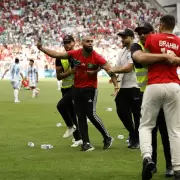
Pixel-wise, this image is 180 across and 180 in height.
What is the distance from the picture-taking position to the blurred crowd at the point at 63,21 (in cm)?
5212

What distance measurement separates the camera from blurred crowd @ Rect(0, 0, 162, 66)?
52.1 metres

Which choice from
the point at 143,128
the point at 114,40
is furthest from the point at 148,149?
the point at 114,40

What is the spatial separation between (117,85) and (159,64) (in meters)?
3.09

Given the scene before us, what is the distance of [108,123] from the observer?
15.7m

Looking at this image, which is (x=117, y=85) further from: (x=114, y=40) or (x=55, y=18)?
(x=55, y=18)

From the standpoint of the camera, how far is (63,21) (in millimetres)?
58000

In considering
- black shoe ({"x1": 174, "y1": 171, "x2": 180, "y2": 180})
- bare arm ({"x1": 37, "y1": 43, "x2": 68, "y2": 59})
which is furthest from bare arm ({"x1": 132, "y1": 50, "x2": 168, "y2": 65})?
bare arm ({"x1": 37, "y1": 43, "x2": 68, "y2": 59})

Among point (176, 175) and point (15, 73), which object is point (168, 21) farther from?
point (15, 73)

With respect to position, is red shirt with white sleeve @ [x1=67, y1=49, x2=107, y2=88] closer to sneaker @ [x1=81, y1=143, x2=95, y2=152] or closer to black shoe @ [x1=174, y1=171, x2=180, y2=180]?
sneaker @ [x1=81, y1=143, x2=95, y2=152]

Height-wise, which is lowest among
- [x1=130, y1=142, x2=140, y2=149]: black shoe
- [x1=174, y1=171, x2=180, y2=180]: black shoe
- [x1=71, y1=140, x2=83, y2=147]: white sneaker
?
[x1=71, y1=140, x2=83, y2=147]: white sneaker

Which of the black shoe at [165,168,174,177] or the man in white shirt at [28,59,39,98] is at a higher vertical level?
the black shoe at [165,168,174,177]

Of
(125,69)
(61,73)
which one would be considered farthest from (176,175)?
(61,73)

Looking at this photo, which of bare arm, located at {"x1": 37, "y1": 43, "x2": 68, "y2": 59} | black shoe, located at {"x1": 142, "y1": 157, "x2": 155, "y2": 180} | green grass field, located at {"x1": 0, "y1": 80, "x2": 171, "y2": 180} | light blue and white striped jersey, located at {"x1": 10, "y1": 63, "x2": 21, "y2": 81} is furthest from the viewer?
light blue and white striped jersey, located at {"x1": 10, "y1": 63, "x2": 21, "y2": 81}

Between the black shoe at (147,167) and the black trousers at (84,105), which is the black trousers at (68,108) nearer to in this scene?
the black trousers at (84,105)
